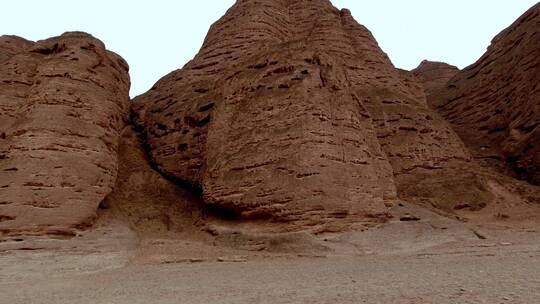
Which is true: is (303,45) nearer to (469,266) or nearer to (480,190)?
(480,190)

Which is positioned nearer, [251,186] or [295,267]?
[295,267]

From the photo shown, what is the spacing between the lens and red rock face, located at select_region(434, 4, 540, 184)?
22.7 metres

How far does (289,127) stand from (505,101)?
18078 mm

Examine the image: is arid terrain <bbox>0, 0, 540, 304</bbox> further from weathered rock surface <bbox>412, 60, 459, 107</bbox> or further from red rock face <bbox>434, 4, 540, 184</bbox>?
weathered rock surface <bbox>412, 60, 459, 107</bbox>

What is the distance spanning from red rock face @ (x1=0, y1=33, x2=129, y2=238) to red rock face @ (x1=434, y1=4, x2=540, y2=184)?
19.8 m

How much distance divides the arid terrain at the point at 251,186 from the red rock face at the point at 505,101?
176mm

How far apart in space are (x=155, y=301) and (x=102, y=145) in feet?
35.6

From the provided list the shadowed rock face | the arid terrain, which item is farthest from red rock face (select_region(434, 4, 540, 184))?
the shadowed rock face

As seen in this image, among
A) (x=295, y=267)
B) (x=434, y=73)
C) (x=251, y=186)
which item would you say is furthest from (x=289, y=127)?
(x=434, y=73)

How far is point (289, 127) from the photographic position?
14.8m

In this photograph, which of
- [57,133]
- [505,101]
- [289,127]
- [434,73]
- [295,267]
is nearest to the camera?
[295,267]

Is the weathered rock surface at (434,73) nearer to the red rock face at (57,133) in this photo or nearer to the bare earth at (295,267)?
the bare earth at (295,267)

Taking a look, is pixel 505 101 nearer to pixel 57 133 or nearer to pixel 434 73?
pixel 434 73

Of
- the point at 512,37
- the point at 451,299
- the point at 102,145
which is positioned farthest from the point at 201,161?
the point at 512,37
